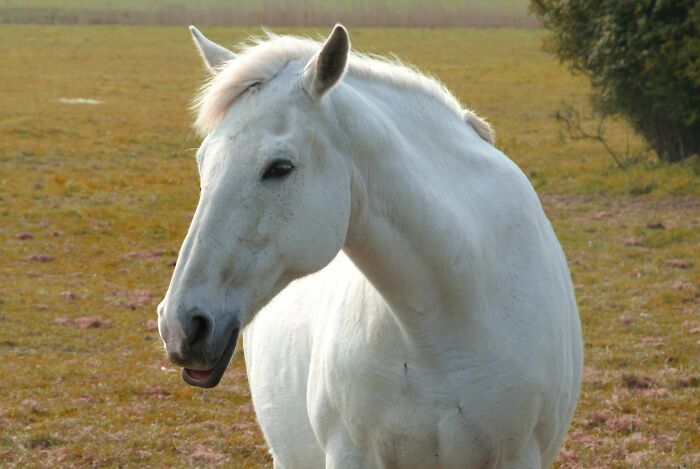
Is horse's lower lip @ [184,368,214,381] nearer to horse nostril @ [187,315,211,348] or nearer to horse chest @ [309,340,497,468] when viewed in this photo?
horse nostril @ [187,315,211,348]

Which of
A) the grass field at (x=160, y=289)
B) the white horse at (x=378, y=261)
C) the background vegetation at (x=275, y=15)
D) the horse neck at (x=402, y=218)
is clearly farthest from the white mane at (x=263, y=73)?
the background vegetation at (x=275, y=15)

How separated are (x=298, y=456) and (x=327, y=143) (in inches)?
65.8

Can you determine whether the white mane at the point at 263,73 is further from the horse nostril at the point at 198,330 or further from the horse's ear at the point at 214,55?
the horse nostril at the point at 198,330

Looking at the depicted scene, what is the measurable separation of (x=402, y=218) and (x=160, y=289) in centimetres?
840

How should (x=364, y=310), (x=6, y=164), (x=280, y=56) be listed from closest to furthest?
1. (x=280, y=56)
2. (x=364, y=310)
3. (x=6, y=164)

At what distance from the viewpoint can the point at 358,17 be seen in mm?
50688

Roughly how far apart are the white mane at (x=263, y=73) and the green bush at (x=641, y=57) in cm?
1206

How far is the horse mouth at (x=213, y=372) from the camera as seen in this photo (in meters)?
2.89

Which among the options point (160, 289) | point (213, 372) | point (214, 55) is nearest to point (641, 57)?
point (160, 289)

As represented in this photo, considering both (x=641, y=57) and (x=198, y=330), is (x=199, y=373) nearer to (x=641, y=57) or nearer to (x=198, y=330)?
(x=198, y=330)

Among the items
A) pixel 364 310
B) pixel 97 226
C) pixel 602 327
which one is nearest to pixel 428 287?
pixel 364 310

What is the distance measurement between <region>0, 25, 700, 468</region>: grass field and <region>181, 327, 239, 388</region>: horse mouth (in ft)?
11.9

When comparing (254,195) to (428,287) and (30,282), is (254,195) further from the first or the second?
(30,282)

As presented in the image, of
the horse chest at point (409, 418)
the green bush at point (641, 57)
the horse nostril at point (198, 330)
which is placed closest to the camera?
the horse nostril at point (198, 330)
